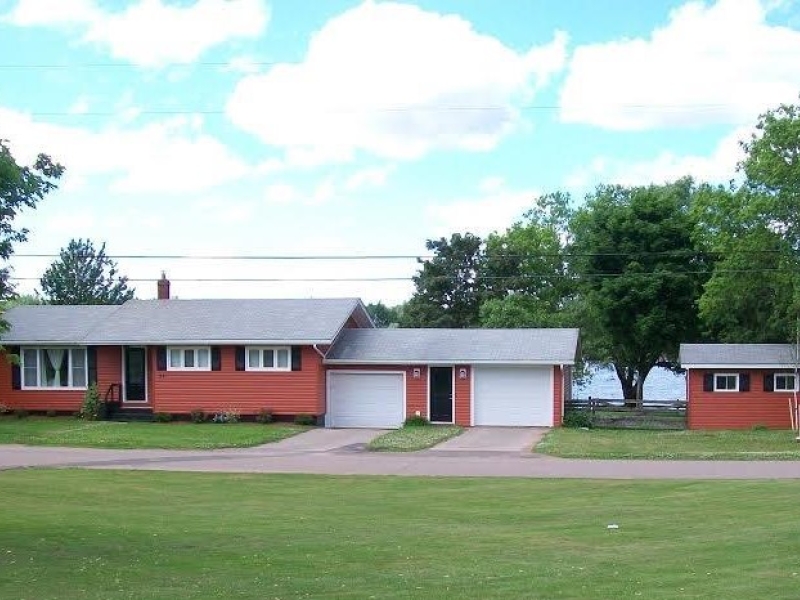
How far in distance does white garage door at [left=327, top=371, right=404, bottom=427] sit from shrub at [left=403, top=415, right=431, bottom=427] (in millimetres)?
556

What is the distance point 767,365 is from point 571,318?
Result: 60.9 feet

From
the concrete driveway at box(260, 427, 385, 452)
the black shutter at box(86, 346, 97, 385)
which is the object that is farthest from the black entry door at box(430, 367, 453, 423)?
the black shutter at box(86, 346, 97, 385)

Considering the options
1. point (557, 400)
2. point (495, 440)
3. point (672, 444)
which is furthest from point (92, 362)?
point (672, 444)

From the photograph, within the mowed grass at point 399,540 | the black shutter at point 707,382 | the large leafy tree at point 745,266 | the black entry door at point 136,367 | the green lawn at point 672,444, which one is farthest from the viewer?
the large leafy tree at point 745,266

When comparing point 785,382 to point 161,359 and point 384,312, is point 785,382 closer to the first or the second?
point 161,359

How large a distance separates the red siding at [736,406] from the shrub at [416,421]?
375 inches

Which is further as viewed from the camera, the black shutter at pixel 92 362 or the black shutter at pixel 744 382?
the black shutter at pixel 92 362

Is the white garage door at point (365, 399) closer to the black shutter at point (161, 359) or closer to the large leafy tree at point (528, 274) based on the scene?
the black shutter at point (161, 359)

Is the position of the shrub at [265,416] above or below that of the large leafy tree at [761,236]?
below

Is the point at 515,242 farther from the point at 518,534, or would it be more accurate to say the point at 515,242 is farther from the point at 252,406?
the point at 518,534

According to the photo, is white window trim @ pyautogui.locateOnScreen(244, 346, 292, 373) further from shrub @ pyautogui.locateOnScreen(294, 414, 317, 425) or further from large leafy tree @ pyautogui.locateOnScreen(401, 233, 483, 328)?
large leafy tree @ pyautogui.locateOnScreen(401, 233, 483, 328)

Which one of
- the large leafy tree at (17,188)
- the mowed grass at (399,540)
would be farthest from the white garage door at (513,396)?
the large leafy tree at (17,188)

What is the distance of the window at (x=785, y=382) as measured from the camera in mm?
36500

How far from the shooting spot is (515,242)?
59.5 meters
